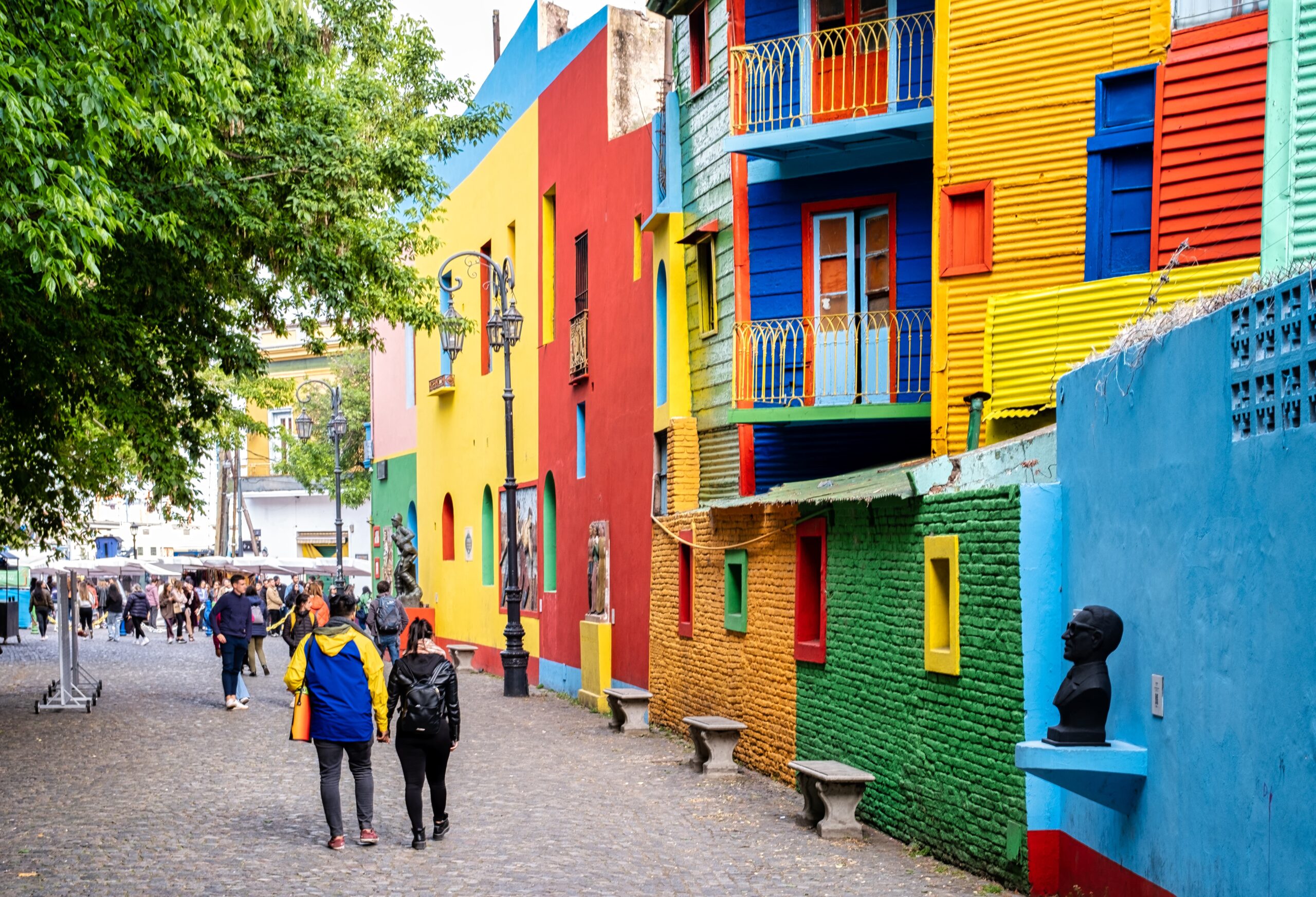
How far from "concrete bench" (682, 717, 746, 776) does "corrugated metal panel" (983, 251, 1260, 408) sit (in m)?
3.85

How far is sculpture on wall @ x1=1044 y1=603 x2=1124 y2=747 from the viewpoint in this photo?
8102 mm

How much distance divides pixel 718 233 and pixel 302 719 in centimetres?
871

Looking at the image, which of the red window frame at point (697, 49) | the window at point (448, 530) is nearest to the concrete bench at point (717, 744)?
the red window frame at point (697, 49)

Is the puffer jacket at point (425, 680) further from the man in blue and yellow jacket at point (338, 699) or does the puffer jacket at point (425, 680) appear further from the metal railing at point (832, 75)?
the metal railing at point (832, 75)

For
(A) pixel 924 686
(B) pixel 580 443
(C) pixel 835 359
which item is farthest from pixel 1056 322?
(B) pixel 580 443

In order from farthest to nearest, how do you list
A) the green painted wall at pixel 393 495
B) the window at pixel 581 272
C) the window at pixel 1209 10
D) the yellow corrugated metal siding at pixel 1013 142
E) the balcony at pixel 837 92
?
the green painted wall at pixel 393 495
the window at pixel 581 272
the balcony at pixel 837 92
the yellow corrugated metal siding at pixel 1013 142
the window at pixel 1209 10

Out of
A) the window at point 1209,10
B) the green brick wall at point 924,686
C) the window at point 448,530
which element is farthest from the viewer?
the window at point 448,530

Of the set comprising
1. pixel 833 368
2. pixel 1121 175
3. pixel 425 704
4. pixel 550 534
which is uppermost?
pixel 1121 175

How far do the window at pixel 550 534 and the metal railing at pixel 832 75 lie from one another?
1075cm

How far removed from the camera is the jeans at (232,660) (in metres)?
21.3

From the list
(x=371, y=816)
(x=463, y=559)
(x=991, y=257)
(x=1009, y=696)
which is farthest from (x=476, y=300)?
(x=1009, y=696)

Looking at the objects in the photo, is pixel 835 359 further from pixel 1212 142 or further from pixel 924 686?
pixel 924 686

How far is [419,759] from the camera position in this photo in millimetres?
11117

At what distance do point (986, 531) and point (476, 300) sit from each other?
22547 mm
